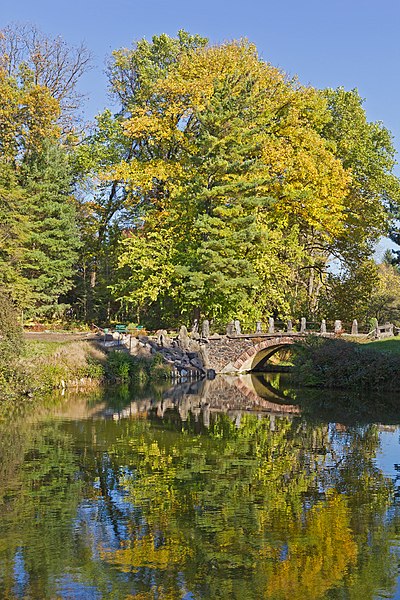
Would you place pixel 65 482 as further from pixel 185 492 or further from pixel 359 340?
pixel 359 340

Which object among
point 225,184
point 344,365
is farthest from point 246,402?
point 225,184

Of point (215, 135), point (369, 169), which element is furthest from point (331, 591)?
point (369, 169)

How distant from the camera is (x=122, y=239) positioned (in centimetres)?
4212

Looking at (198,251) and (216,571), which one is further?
(198,251)

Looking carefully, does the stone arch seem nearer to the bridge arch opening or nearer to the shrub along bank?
the bridge arch opening

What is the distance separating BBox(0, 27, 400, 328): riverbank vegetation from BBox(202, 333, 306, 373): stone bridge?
1703mm

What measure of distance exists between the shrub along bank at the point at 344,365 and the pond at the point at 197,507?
9.20 meters

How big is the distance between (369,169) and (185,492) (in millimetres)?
38459

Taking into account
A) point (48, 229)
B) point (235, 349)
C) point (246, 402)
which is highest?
point (48, 229)

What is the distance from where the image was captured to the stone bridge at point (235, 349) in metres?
38.2

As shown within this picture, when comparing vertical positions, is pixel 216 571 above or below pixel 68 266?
below

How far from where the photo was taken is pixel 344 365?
32.6 m

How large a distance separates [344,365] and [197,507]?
71.3ft

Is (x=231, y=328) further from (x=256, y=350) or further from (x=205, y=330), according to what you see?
(x=256, y=350)
